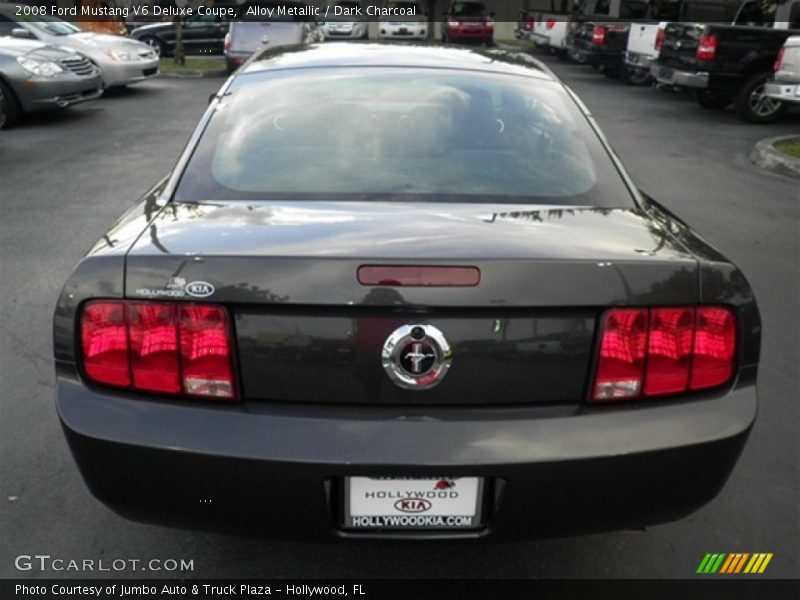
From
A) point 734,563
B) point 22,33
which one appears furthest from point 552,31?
point 734,563

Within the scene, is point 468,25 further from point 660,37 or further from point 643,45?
point 660,37

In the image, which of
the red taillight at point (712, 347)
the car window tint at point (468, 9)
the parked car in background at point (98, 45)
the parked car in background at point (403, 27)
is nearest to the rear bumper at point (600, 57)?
the parked car in background at point (98, 45)

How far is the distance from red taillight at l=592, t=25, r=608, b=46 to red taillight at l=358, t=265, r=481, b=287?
17.3 metres

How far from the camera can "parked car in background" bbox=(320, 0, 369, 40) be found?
2870 cm

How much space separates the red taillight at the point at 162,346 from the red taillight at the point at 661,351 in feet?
3.24

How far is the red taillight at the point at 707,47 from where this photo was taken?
41.8ft

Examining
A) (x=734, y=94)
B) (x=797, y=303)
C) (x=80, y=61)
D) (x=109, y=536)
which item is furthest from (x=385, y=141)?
(x=734, y=94)

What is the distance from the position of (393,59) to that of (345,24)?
26.8 meters

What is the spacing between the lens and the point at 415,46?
156 inches

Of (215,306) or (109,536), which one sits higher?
(215,306)

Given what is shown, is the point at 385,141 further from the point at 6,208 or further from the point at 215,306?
the point at 6,208

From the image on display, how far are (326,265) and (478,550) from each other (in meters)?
1.29

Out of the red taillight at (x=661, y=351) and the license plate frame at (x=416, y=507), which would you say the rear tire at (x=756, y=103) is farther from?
the license plate frame at (x=416, y=507)

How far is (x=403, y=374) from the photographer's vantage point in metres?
2.16
